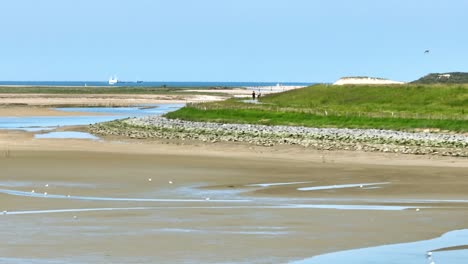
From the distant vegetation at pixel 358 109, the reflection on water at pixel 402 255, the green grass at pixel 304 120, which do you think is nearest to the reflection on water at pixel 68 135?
the green grass at pixel 304 120

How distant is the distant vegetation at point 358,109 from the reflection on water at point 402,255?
109 ft

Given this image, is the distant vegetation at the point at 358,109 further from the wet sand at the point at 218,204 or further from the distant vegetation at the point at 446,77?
the distant vegetation at the point at 446,77

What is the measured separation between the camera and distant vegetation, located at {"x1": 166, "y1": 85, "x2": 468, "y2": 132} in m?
55.8

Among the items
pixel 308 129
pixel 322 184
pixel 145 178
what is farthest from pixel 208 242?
pixel 308 129

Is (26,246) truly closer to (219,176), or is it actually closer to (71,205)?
(71,205)

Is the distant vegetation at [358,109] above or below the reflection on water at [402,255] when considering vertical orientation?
below

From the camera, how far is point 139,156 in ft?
139

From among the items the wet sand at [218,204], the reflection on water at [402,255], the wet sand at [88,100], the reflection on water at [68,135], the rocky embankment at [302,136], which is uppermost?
the reflection on water at [402,255]

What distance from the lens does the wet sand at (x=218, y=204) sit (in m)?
17.3

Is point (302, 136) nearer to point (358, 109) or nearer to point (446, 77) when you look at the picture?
point (358, 109)

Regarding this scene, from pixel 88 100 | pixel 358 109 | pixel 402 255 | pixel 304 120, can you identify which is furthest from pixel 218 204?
pixel 88 100

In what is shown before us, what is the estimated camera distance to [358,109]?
220 feet

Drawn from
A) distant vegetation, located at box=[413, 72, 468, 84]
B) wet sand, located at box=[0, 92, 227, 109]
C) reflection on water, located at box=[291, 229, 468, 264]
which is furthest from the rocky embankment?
distant vegetation, located at box=[413, 72, 468, 84]

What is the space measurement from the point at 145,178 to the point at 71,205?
8.16 meters
